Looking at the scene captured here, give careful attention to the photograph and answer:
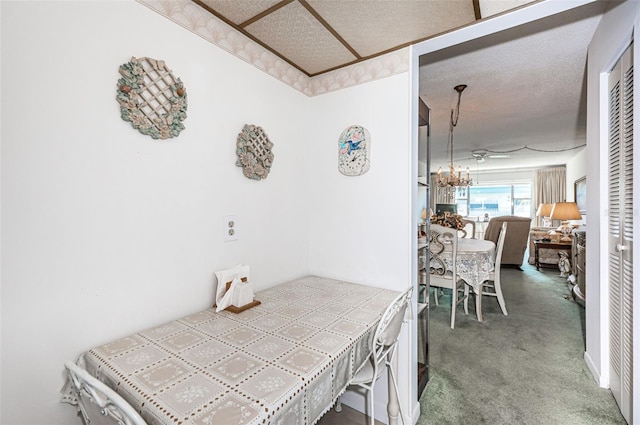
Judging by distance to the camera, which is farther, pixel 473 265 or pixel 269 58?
pixel 473 265

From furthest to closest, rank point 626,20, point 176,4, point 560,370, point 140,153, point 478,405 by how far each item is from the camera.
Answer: point 560,370 < point 478,405 < point 626,20 < point 176,4 < point 140,153

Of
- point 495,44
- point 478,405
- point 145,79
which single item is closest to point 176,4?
point 145,79

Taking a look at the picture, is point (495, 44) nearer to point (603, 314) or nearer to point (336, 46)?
point (336, 46)

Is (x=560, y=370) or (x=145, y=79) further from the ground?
(x=145, y=79)

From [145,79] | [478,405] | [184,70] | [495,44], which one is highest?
[495,44]

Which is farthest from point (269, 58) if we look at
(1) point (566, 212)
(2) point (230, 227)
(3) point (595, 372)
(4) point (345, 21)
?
(1) point (566, 212)

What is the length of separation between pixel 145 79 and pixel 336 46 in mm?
1049

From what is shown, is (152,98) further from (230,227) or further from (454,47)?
(454,47)

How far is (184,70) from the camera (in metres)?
1.28

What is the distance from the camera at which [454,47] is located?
1942 millimetres

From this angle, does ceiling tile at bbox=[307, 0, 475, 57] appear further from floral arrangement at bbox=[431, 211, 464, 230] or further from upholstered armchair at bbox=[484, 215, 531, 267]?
upholstered armchair at bbox=[484, 215, 531, 267]

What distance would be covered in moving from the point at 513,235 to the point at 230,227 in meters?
5.46

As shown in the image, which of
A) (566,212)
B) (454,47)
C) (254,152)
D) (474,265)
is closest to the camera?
(254,152)

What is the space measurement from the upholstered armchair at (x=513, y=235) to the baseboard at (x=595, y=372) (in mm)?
2845
